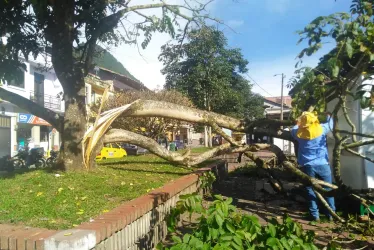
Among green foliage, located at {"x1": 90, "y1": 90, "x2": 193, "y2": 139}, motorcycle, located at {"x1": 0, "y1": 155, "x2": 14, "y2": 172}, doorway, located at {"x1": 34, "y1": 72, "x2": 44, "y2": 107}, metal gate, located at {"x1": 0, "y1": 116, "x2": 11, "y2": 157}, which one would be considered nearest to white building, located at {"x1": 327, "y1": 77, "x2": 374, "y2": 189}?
green foliage, located at {"x1": 90, "y1": 90, "x2": 193, "y2": 139}

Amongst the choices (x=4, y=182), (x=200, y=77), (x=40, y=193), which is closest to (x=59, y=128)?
(x=4, y=182)

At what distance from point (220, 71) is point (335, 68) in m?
21.1

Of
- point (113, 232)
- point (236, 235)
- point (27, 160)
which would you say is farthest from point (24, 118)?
point (236, 235)

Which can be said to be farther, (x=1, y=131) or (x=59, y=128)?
(x=1, y=131)

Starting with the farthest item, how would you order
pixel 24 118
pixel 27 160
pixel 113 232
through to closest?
pixel 24 118 < pixel 27 160 < pixel 113 232

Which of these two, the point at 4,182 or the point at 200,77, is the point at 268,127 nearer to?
the point at 4,182

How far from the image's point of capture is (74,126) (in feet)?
18.8

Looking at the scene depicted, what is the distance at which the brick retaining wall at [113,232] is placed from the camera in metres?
2.64

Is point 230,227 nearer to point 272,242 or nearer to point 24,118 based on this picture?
point 272,242

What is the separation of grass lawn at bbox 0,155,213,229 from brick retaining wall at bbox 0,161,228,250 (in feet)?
0.86

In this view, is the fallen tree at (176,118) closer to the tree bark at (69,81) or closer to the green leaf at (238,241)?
the tree bark at (69,81)

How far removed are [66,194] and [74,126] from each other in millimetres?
1735

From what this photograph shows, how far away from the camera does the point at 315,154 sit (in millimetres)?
5445

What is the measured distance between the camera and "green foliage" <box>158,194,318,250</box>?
272cm
